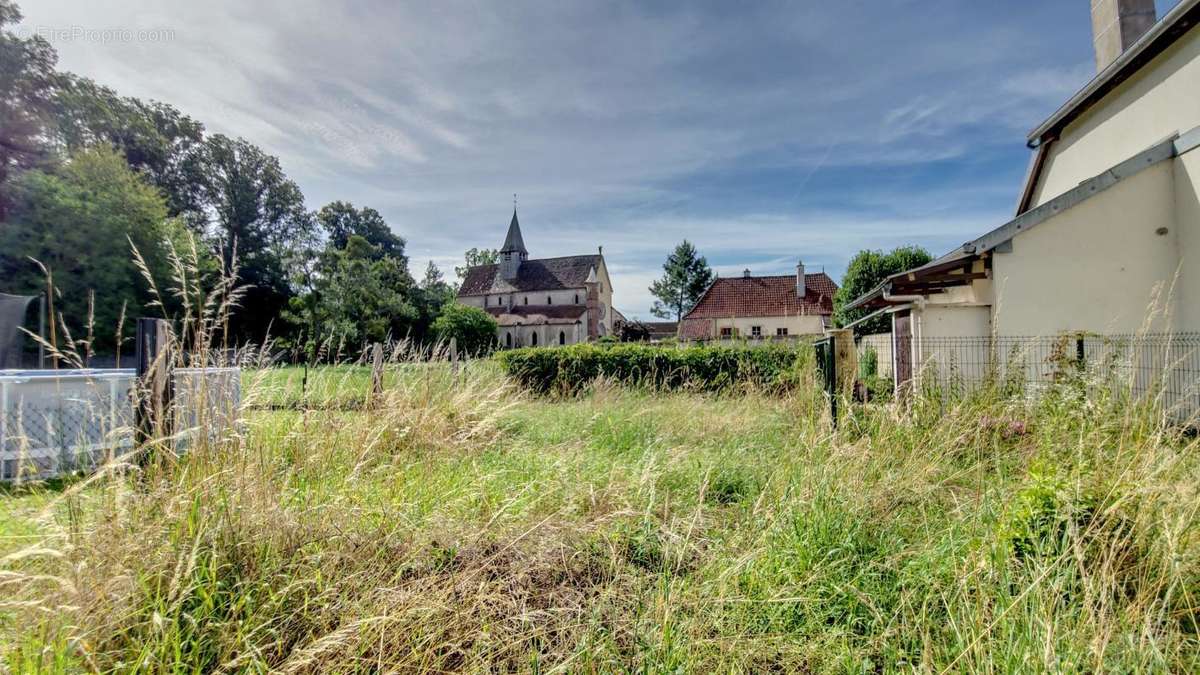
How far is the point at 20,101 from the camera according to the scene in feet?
66.7

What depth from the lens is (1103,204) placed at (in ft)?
24.1

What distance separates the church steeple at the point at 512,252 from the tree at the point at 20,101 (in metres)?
35.4

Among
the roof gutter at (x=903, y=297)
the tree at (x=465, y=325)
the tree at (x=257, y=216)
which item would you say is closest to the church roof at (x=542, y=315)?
the tree at (x=465, y=325)

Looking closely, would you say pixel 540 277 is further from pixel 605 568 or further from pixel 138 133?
pixel 605 568

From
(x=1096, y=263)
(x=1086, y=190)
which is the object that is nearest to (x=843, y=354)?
(x=1096, y=263)

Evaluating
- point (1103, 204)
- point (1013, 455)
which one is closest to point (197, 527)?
point (1013, 455)

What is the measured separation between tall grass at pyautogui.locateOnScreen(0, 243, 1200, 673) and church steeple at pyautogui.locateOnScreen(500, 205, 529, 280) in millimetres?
51731

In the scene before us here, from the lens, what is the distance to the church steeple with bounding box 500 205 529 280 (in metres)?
53.5

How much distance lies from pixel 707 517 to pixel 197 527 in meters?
2.55

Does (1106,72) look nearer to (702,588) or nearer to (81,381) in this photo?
(702,588)

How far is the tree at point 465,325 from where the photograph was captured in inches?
1216

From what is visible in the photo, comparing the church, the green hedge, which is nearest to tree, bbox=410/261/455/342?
the church

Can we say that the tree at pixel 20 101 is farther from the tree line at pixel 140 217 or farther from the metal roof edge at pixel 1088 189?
the metal roof edge at pixel 1088 189

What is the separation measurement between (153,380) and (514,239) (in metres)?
53.3
